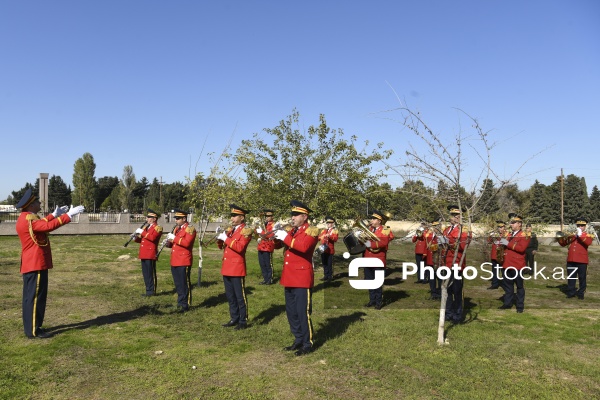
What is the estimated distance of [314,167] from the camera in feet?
47.9

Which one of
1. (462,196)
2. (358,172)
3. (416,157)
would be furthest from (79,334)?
(358,172)

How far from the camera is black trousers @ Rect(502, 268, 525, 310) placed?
31.4ft

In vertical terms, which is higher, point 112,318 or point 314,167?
point 314,167

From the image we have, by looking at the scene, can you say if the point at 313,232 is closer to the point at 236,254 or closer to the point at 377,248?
the point at 236,254

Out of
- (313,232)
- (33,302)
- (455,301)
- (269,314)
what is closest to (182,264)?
(269,314)

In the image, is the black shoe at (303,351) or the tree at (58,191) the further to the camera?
the tree at (58,191)

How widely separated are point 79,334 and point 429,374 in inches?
214

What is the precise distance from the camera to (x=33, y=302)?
22.7ft

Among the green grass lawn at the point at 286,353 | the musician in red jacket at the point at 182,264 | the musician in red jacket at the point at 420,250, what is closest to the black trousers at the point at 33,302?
the green grass lawn at the point at 286,353

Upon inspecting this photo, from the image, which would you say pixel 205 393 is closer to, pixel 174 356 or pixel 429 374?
pixel 174 356

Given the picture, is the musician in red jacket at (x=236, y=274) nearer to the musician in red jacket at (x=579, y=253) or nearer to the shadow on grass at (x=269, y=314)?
the shadow on grass at (x=269, y=314)

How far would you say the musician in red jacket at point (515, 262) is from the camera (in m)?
9.60

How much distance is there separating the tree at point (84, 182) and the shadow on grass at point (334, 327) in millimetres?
73246

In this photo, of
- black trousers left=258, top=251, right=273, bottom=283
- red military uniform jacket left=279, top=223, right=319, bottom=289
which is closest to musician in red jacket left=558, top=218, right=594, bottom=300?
black trousers left=258, top=251, right=273, bottom=283
